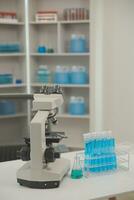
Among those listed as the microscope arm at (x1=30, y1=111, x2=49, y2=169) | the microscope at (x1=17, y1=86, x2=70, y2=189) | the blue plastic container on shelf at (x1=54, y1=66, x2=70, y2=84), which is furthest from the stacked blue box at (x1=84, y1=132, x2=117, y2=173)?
the blue plastic container on shelf at (x1=54, y1=66, x2=70, y2=84)

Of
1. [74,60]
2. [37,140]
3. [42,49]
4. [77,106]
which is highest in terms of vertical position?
[42,49]

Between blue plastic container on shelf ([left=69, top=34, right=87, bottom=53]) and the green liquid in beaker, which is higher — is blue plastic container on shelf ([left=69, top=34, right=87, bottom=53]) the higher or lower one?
the higher one

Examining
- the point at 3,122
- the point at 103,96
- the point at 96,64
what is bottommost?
the point at 3,122

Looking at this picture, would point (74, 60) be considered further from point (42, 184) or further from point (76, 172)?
point (42, 184)

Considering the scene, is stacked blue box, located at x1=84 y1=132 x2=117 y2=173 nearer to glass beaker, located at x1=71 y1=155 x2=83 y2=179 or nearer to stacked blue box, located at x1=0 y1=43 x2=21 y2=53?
glass beaker, located at x1=71 y1=155 x2=83 y2=179

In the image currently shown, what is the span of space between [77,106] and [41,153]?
2.70m

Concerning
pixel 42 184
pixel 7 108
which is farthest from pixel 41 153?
pixel 7 108

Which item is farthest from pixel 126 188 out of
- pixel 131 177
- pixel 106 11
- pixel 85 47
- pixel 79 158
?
pixel 106 11

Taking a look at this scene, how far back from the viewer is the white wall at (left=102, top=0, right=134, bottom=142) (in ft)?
14.3

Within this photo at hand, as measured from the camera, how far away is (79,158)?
2.04 m

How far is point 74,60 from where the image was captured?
456 cm

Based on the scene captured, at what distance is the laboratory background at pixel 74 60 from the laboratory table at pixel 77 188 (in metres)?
2.44

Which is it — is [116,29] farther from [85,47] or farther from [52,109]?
[52,109]

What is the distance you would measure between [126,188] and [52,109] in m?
0.55
